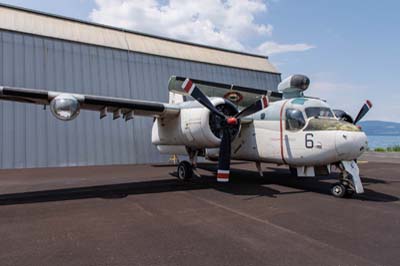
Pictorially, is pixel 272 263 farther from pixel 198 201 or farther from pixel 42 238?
pixel 198 201

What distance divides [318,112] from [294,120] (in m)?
0.80

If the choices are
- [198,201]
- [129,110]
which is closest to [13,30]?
[129,110]

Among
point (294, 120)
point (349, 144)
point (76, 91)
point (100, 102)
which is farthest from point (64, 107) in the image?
point (76, 91)

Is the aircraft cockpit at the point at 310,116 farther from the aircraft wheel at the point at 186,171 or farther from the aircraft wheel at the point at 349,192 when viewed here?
the aircraft wheel at the point at 186,171

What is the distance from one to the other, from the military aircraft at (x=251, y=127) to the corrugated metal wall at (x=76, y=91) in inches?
322

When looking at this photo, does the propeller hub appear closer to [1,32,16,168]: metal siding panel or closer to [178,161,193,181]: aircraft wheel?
[178,161,193,181]: aircraft wheel

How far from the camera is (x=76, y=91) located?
2016 centimetres

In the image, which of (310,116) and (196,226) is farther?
(310,116)

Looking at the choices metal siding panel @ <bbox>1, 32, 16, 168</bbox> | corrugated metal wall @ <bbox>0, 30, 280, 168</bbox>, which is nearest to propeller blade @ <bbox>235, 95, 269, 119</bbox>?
corrugated metal wall @ <bbox>0, 30, 280, 168</bbox>

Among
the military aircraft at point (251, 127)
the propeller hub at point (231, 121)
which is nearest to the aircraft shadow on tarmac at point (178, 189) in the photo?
the military aircraft at point (251, 127)

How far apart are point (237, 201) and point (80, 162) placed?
13719 mm

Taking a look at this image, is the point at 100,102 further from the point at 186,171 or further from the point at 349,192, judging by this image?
the point at 349,192

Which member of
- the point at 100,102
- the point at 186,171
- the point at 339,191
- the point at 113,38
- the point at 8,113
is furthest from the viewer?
the point at 113,38

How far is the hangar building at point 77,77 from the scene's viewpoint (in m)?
18.4
